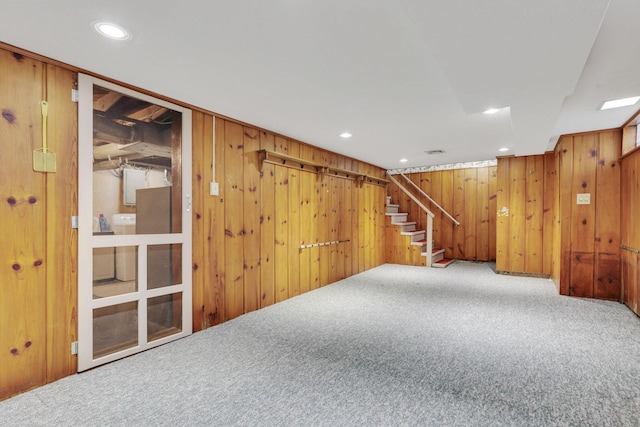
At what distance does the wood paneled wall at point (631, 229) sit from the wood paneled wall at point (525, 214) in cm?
137

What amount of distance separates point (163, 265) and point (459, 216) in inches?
246

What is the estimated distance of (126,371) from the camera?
88.4 inches

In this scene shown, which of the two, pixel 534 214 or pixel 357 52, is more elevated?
pixel 357 52

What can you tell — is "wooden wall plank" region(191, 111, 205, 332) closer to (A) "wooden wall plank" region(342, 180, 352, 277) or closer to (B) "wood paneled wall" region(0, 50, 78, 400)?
(B) "wood paneled wall" region(0, 50, 78, 400)

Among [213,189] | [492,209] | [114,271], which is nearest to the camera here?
[114,271]

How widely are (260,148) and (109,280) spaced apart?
2.07 metres

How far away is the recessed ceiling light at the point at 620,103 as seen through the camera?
9.34 feet

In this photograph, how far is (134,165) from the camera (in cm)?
262

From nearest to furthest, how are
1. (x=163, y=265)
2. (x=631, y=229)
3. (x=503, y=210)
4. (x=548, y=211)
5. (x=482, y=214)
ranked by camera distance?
(x=163, y=265) < (x=631, y=229) < (x=548, y=211) < (x=503, y=210) < (x=482, y=214)

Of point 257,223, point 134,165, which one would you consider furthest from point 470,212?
point 134,165

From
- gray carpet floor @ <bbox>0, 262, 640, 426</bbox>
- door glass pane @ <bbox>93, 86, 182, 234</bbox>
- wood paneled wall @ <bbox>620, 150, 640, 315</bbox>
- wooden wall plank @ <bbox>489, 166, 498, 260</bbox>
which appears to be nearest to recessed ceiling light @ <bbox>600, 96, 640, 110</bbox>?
wood paneled wall @ <bbox>620, 150, 640, 315</bbox>

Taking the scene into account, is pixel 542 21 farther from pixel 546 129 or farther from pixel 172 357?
pixel 172 357

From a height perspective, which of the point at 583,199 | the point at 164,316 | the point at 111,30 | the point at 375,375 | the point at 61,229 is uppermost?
the point at 111,30

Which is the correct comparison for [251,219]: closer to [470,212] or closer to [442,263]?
[442,263]
